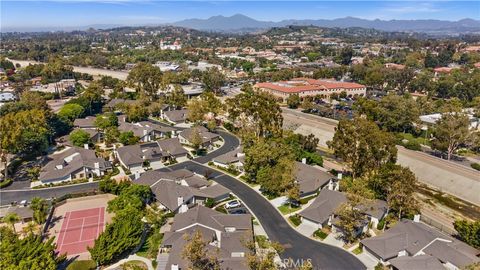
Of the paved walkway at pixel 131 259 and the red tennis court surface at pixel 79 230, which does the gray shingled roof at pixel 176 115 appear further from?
the paved walkway at pixel 131 259

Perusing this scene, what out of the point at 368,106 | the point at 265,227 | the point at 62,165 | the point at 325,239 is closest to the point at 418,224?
the point at 325,239

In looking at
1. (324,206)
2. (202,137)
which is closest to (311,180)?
(324,206)

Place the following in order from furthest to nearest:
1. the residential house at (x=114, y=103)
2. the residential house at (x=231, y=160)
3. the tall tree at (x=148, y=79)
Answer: the tall tree at (x=148, y=79) < the residential house at (x=114, y=103) < the residential house at (x=231, y=160)

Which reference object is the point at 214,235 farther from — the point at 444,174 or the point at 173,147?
the point at 444,174

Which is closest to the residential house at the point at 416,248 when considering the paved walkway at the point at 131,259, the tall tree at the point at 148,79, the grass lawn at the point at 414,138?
the paved walkway at the point at 131,259

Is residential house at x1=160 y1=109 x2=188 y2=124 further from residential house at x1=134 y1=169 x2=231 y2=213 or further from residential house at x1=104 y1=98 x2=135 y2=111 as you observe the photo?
residential house at x1=134 y1=169 x2=231 y2=213

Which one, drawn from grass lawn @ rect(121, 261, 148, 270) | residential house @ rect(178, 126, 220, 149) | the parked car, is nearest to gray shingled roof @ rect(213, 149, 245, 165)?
residential house @ rect(178, 126, 220, 149)
